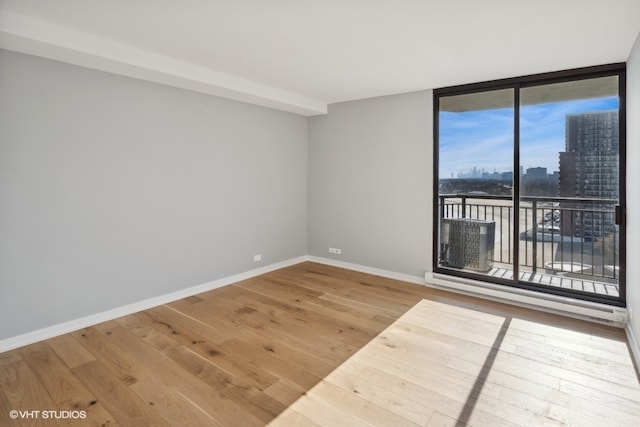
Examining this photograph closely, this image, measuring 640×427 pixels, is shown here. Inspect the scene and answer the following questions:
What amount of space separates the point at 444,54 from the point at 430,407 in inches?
110

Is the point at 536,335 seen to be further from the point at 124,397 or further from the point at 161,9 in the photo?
the point at 161,9

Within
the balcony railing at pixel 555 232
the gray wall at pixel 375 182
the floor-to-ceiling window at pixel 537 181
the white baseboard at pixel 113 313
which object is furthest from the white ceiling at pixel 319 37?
the white baseboard at pixel 113 313

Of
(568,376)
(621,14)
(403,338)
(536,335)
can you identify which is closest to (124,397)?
(403,338)

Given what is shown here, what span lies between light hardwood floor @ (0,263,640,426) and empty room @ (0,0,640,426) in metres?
0.02

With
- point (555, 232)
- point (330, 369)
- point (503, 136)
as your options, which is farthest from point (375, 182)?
point (330, 369)

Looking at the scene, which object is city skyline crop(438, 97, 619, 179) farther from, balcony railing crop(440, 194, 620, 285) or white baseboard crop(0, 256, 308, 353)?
white baseboard crop(0, 256, 308, 353)

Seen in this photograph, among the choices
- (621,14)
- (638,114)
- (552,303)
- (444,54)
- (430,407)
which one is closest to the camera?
(430,407)

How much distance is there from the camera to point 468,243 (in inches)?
185

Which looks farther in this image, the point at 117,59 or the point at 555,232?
the point at 555,232

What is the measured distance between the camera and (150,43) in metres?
2.85

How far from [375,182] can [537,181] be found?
75.5 inches

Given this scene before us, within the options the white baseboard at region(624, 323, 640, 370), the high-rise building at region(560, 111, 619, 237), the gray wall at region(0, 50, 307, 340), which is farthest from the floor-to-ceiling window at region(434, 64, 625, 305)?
the gray wall at region(0, 50, 307, 340)

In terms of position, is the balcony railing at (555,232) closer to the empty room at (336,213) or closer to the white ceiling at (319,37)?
the empty room at (336,213)

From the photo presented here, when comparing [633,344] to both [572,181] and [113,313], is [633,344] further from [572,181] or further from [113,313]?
[113,313]
